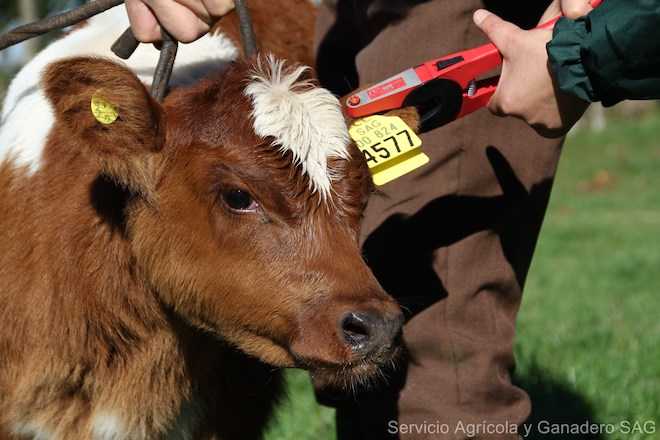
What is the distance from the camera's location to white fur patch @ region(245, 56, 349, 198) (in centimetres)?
341

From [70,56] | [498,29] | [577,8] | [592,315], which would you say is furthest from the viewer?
[592,315]

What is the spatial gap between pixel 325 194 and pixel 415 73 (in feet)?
1.59

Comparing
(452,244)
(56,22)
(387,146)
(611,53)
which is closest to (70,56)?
(56,22)

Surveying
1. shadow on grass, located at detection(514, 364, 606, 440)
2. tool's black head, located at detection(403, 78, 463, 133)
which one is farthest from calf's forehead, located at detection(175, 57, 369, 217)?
shadow on grass, located at detection(514, 364, 606, 440)

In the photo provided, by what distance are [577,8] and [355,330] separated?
1128 mm

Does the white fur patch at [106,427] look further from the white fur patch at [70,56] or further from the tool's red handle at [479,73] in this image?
the tool's red handle at [479,73]

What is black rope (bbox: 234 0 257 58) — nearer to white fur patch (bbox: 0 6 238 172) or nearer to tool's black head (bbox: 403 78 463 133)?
white fur patch (bbox: 0 6 238 172)

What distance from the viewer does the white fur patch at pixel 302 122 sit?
134 inches

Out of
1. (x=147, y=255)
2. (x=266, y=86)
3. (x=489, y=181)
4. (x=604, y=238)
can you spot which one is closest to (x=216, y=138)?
(x=266, y=86)

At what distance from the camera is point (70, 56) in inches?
160

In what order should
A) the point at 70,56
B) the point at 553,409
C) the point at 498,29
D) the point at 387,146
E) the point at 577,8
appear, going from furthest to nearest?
the point at 553,409 < the point at 70,56 < the point at 387,146 < the point at 498,29 < the point at 577,8

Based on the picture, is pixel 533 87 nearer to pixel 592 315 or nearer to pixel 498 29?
pixel 498 29

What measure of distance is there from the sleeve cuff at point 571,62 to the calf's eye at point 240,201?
1.00 meters

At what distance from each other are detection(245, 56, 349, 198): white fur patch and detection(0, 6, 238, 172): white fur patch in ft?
1.97
